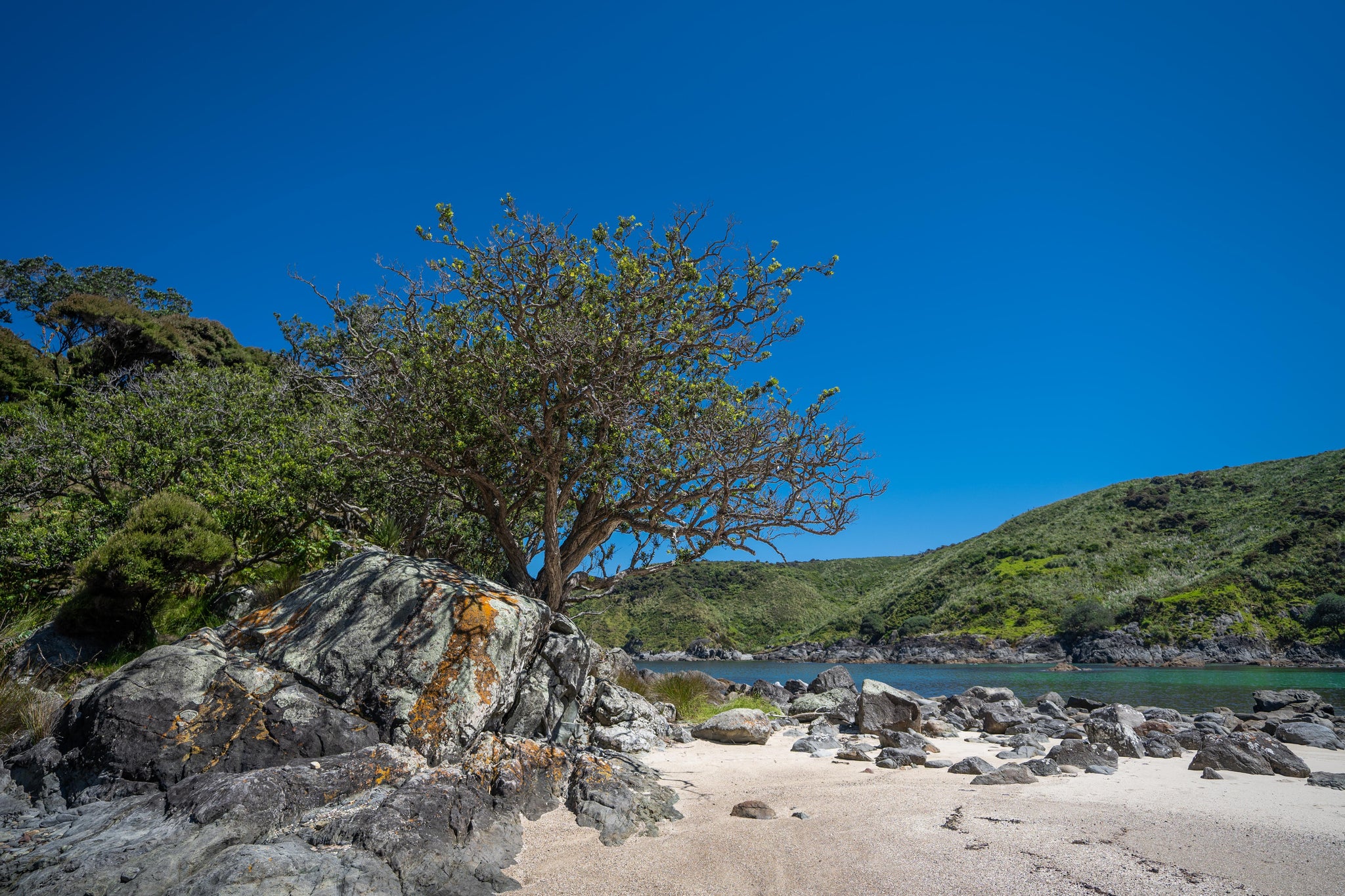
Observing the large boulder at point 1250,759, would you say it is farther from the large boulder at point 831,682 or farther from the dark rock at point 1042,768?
the large boulder at point 831,682

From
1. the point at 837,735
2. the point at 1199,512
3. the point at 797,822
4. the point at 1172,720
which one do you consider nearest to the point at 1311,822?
the point at 797,822

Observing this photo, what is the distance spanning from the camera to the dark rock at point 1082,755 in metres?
8.64

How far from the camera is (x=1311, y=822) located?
18.6 feet

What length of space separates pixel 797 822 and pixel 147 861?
5.27 meters

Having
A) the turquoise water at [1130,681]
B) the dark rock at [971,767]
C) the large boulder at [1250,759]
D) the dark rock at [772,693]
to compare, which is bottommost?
the turquoise water at [1130,681]

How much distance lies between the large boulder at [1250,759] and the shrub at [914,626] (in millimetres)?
68664

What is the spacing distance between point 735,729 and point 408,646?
23.3ft

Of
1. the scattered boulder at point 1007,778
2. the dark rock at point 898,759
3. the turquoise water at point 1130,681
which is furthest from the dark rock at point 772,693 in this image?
the scattered boulder at point 1007,778

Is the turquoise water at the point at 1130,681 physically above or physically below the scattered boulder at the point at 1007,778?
below

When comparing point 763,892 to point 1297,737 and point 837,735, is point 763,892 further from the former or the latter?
point 1297,737

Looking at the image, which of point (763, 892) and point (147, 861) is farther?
point (763, 892)

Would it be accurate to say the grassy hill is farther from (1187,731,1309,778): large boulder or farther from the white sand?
the white sand

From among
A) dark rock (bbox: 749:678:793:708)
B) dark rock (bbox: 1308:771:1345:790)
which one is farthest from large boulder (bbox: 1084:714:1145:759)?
dark rock (bbox: 749:678:793:708)

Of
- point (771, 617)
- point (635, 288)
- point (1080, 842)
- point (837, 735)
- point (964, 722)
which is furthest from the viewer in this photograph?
point (771, 617)
